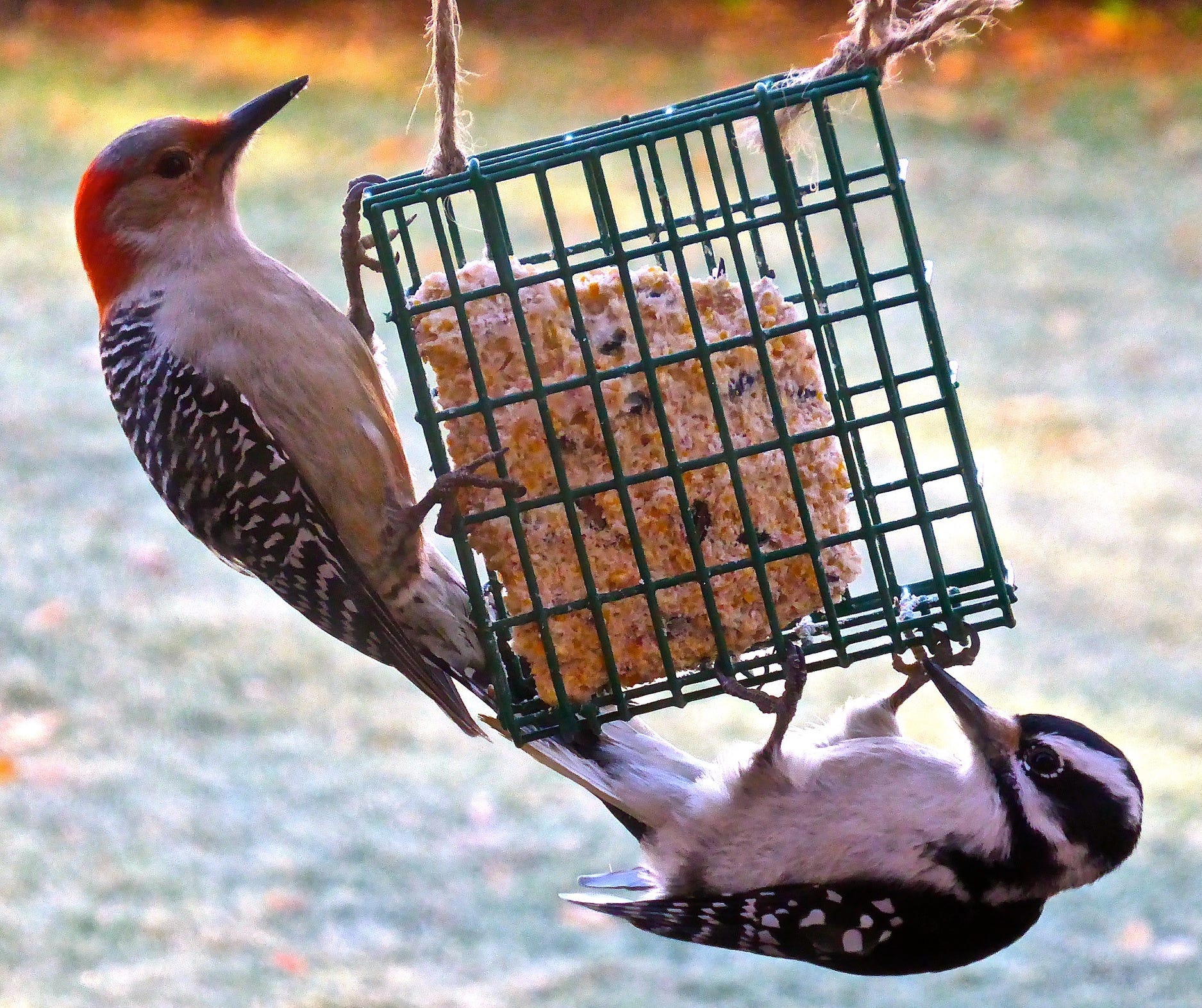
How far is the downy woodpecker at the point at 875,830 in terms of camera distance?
11.7 ft

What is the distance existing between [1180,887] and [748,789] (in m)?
2.90

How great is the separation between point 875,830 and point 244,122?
2165mm

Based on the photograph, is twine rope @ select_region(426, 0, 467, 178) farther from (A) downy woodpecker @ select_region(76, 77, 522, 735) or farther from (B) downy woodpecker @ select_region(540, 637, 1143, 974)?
(B) downy woodpecker @ select_region(540, 637, 1143, 974)

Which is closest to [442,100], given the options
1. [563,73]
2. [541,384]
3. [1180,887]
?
[541,384]

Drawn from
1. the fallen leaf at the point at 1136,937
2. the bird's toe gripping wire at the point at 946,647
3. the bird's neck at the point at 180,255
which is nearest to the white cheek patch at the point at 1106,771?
the bird's toe gripping wire at the point at 946,647

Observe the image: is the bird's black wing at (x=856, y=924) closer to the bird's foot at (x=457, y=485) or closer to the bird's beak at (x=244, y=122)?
the bird's foot at (x=457, y=485)

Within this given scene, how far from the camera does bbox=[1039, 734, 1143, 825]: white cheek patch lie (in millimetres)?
3492

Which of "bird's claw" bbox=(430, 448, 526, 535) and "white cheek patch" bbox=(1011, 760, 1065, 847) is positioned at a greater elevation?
"bird's claw" bbox=(430, 448, 526, 535)

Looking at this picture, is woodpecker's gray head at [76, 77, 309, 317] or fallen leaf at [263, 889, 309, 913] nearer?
woodpecker's gray head at [76, 77, 309, 317]

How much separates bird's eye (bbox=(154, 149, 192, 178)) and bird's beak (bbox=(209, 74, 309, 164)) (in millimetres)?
60

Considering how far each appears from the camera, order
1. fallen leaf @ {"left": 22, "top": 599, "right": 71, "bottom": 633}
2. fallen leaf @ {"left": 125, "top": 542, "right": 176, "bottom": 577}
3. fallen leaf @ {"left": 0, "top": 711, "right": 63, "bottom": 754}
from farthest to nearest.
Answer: fallen leaf @ {"left": 125, "top": 542, "right": 176, "bottom": 577} → fallen leaf @ {"left": 22, "top": 599, "right": 71, "bottom": 633} → fallen leaf @ {"left": 0, "top": 711, "right": 63, "bottom": 754}

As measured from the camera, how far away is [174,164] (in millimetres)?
3932

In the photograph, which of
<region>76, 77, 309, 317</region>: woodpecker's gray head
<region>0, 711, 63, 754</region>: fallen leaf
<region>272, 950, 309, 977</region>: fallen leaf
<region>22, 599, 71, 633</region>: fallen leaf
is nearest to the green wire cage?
<region>76, 77, 309, 317</region>: woodpecker's gray head

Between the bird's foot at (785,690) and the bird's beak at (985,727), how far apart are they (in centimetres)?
35
